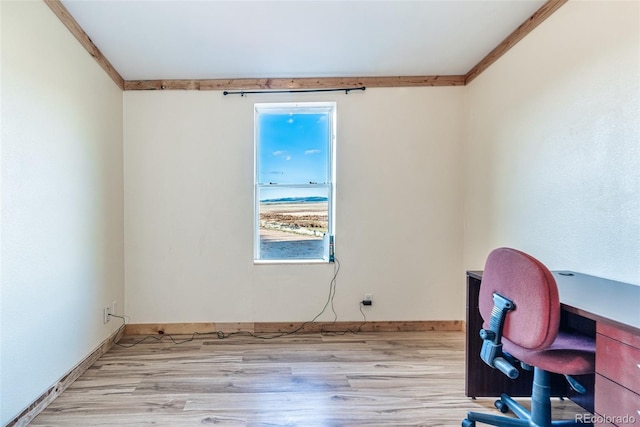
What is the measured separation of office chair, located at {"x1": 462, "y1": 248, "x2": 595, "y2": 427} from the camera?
1164mm

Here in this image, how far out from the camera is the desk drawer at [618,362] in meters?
0.96

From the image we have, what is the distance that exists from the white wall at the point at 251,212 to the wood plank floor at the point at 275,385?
1.24 ft

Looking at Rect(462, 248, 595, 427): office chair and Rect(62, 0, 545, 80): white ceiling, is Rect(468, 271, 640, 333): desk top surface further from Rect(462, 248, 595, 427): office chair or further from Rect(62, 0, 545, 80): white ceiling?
Rect(62, 0, 545, 80): white ceiling

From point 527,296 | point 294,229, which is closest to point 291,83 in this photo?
point 294,229

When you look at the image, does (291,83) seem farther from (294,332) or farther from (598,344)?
(598,344)

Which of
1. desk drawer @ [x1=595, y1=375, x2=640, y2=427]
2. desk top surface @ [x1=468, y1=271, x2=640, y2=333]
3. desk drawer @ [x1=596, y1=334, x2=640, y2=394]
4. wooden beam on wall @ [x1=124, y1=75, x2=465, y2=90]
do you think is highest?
wooden beam on wall @ [x1=124, y1=75, x2=465, y2=90]

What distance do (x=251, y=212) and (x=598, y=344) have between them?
2561 mm

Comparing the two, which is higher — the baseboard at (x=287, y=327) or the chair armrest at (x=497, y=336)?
the chair armrest at (x=497, y=336)

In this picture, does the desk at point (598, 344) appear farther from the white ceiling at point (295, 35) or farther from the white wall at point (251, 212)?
the white ceiling at point (295, 35)

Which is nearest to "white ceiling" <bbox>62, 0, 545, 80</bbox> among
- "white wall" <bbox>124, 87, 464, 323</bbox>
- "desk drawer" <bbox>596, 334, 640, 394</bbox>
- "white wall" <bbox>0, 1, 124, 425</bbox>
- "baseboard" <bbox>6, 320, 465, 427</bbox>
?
"white wall" <bbox>124, 87, 464, 323</bbox>

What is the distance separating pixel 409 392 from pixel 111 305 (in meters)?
2.63

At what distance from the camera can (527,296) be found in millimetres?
1221

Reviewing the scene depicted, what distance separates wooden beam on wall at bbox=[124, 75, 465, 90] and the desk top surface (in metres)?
2.11

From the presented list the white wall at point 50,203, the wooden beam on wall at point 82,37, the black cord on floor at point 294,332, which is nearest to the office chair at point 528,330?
the black cord on floor at point 294,332
